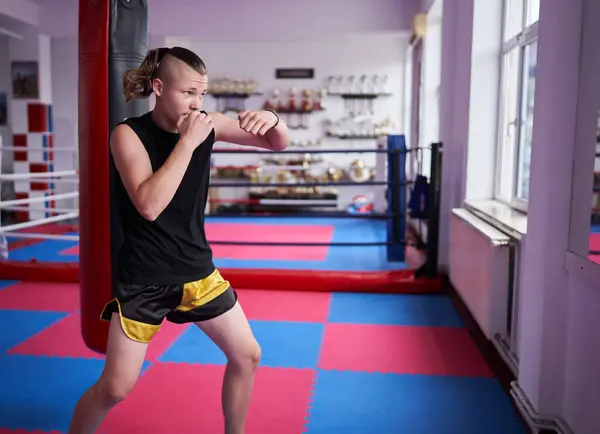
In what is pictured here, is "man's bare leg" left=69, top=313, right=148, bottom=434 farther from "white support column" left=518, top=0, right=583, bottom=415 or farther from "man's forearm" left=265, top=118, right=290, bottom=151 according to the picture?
"white support column" left=518, top=0, right=583, bottom=415

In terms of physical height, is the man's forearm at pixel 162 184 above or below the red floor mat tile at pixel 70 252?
above

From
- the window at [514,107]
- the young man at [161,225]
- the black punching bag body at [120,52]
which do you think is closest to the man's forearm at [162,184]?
the young man at [161,225]

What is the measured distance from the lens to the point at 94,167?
8.14 feet

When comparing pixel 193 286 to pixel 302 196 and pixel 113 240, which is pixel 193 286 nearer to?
pixel 113 240

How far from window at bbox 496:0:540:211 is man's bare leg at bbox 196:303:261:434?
7.87 feet

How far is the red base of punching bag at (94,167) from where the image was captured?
244 centimetres

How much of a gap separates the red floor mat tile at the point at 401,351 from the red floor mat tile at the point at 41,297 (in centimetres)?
184

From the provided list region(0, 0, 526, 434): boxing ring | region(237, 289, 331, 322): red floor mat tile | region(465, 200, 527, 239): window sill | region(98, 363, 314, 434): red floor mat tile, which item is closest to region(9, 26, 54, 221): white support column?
region(0, 0, 526, 434): boxing ring

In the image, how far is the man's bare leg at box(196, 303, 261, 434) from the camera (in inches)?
67.5

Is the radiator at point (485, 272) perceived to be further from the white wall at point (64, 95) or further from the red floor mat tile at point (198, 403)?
the white wall at point (64, 95)

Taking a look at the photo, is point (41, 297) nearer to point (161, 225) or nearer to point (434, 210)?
point (434, 210)

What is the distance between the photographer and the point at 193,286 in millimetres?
1651

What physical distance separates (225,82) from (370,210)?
136 inches

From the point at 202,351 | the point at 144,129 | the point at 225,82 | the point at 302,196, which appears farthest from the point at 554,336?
the point at 225,82
